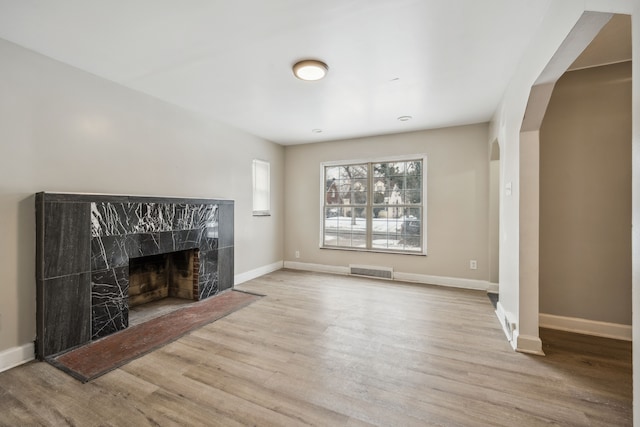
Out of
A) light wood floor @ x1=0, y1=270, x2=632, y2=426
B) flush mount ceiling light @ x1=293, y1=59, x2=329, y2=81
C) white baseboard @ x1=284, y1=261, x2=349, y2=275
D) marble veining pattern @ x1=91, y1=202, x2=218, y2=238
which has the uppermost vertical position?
flush mount ceiling light @ x1=293, y1=59, x2=329, y2=81

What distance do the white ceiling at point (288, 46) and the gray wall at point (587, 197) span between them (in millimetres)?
759

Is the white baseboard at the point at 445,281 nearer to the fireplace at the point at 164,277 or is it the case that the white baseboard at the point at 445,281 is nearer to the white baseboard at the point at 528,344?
the white baseboard at the point at 528,344

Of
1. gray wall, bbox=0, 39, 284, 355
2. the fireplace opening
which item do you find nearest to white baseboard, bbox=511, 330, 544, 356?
the fireplace opening

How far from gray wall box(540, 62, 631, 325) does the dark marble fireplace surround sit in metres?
4.09

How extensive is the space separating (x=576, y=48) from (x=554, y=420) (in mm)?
2161

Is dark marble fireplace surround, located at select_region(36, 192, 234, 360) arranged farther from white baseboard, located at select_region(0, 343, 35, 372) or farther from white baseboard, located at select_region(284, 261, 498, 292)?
white baseboard, located at select_region(284, 261, 498, 292)

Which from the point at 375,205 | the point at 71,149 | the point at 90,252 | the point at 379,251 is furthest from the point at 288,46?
the point at 379,251

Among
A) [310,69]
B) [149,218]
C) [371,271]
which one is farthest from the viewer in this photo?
[371,271]

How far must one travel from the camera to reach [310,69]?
2.56 meters

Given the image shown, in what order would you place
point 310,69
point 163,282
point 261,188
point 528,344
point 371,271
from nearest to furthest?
point 528,344 → point 310,69 → point 163,282 → point 371,271 → point 261,188

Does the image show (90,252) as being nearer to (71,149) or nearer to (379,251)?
(71,149)

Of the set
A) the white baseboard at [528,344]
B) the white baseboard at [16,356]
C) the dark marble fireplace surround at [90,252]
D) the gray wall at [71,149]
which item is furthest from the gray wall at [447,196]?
the white baseboard at [16,356]

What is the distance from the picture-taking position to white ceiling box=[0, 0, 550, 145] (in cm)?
187

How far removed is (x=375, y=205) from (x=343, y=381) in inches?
136
